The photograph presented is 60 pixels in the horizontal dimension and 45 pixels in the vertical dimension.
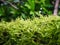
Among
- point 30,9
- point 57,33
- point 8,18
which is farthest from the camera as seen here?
point 8,18

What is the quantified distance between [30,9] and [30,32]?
865 millimetres

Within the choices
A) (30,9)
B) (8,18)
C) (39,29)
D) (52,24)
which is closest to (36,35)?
(39,29)

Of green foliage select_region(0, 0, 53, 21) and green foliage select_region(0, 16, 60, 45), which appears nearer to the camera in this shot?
green foliage select_region(0, 16, 60, 45)

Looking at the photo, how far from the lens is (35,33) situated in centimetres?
140

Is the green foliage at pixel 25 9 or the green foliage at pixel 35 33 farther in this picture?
the green foliage at pixel 25 9

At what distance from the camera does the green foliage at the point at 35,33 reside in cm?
139

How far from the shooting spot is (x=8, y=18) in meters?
2.37

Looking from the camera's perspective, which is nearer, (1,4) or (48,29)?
(48,29)

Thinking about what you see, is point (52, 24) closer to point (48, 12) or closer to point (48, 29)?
point (48, 29)

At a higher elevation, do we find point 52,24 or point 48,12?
point 52,24

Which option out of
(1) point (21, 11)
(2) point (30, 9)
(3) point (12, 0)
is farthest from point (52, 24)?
(3) point (12, 0)

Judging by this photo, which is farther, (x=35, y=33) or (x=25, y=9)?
(x=25, y=9)

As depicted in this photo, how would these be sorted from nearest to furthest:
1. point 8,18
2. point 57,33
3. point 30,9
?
1. point 57,33
2. point 30,9
3. point 8,18

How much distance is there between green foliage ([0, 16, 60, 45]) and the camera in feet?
4.55
